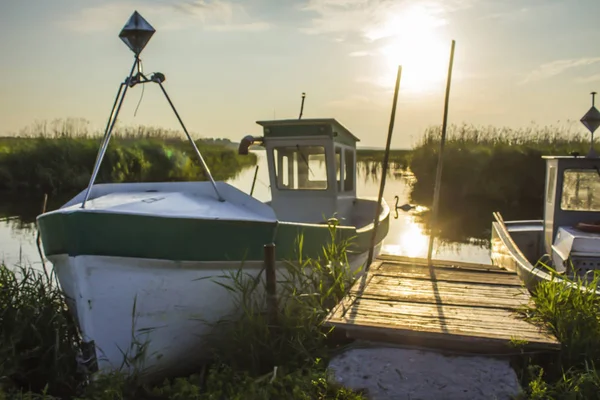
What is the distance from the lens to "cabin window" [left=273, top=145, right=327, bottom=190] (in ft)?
28.0

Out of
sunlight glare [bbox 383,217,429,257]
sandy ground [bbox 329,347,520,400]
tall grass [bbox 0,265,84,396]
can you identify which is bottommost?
sunlight glare [bbox 383,217,429,257]

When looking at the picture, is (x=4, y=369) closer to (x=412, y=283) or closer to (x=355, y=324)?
(x=355, y=324)

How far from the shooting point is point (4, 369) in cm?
455

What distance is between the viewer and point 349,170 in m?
9.53

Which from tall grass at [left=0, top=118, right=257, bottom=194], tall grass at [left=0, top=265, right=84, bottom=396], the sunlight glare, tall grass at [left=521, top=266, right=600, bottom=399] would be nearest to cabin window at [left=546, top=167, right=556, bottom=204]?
tall grass at [left=521, top=266, right=600, bottom=399]

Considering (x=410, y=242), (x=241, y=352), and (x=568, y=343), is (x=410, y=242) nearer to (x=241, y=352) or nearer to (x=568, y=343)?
(x=568, y=343)

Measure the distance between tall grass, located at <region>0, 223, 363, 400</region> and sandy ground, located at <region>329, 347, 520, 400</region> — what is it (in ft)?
0.67

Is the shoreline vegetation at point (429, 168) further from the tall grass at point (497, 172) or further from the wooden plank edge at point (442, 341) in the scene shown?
the wooden plank edge at point (442, 341)

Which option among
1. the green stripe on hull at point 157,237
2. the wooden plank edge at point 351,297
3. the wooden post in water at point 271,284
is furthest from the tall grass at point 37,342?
the wooden plank edge at point 351,297

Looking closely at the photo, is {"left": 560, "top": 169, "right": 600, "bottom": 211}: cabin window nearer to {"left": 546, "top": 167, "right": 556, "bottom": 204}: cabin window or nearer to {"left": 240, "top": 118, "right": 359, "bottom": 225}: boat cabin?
{"left": 546, "top": 167, "right": 556, "bottom": 204}: cabin window

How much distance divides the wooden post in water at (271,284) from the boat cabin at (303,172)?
3.59 meters

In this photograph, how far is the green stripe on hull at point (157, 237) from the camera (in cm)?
435

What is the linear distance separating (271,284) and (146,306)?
3.58ft

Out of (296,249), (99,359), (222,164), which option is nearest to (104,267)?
(99,359)
